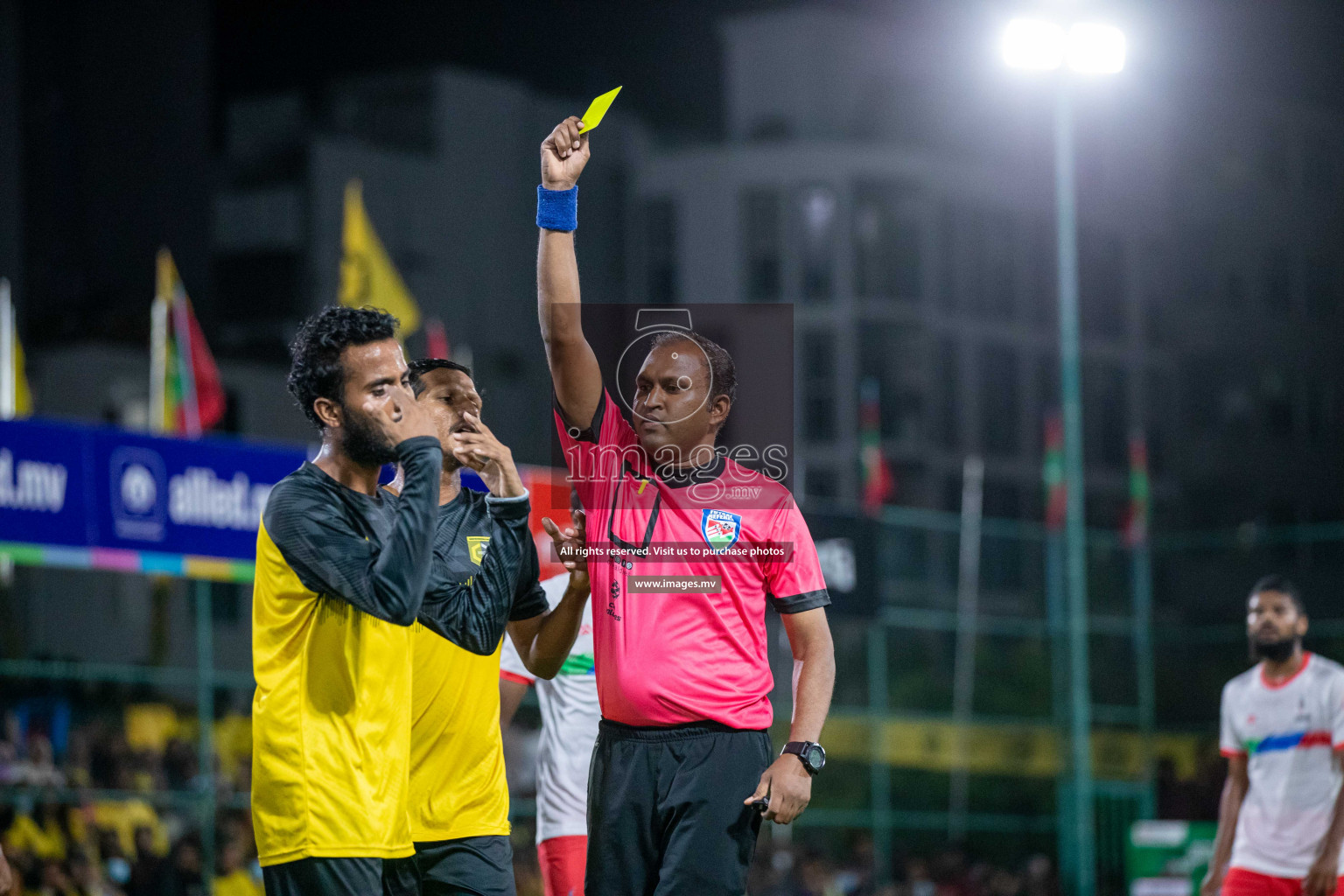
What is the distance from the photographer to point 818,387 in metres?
36.9

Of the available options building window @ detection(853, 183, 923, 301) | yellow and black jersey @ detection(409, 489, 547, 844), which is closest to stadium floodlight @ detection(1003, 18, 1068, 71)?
yellow and black jersey @ detection(409, 489, 547, 844)

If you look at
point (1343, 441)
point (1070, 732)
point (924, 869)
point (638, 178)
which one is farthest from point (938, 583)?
point (1343, 441)

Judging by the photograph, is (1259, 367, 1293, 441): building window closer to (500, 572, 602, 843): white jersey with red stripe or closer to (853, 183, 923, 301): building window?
(853, 183, 923, 301): building window

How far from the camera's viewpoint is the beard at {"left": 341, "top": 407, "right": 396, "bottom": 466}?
4207mm

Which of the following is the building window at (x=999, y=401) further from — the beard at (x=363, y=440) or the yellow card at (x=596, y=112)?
the beard at (x=363, y=440)

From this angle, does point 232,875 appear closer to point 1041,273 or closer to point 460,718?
point 460,718

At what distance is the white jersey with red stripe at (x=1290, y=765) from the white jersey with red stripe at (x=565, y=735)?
3492 millimetres

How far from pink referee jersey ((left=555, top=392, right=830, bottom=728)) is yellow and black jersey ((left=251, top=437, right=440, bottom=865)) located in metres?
0.77

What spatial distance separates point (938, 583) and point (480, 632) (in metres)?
21.1

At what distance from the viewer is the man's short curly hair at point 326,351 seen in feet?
13.9

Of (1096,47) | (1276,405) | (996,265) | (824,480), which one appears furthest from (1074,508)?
(1276,405)

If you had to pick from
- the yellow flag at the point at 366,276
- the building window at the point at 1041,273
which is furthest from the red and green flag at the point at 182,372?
the building window at the point at 1041,273

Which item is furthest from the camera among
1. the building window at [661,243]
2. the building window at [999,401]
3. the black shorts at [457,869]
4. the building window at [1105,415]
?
the building window at [1105,415]

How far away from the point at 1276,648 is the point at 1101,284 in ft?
112
